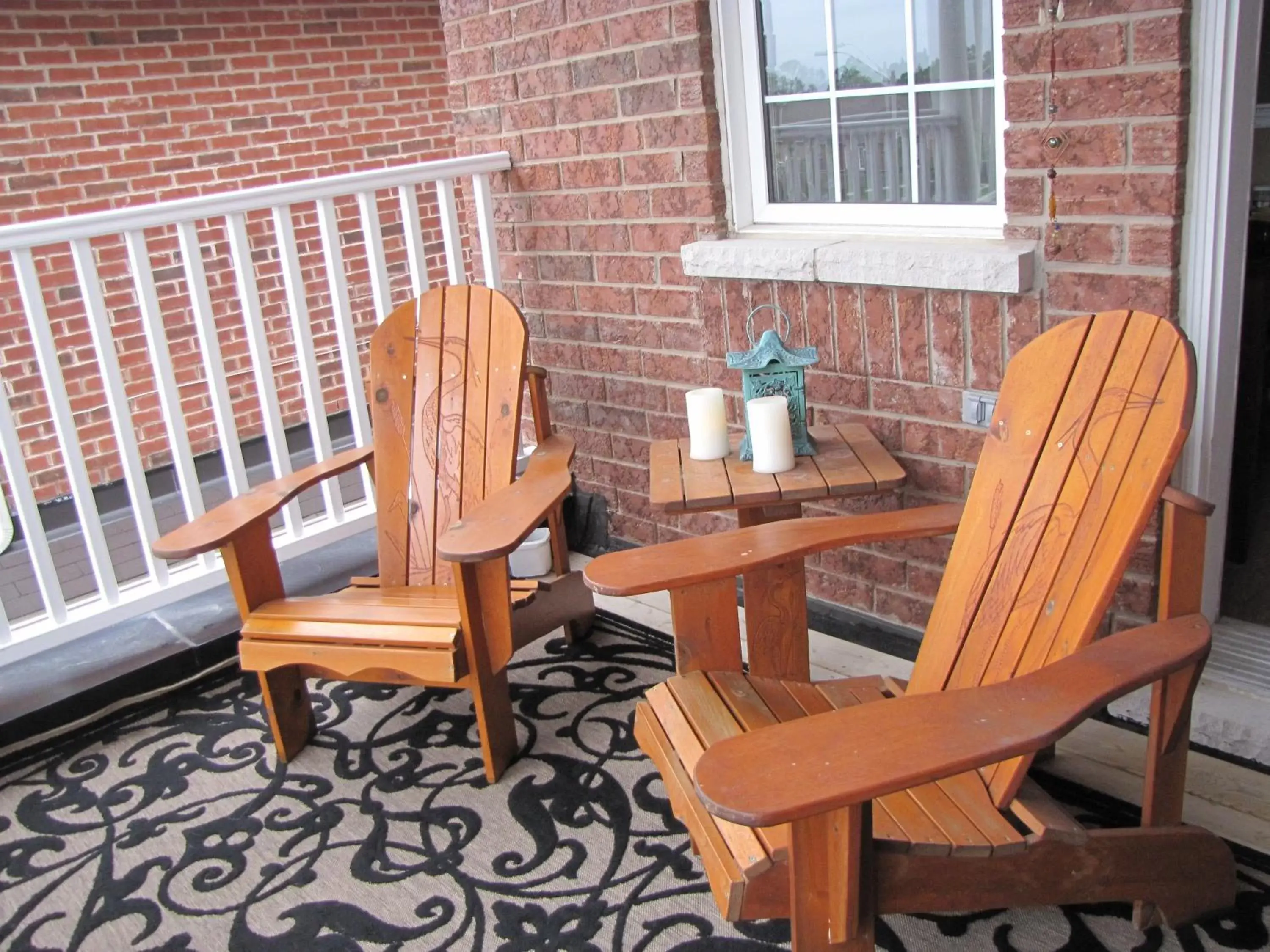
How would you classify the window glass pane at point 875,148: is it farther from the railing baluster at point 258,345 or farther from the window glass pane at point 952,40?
the railing baluster at point 258,345

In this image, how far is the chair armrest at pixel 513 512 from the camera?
212 cm

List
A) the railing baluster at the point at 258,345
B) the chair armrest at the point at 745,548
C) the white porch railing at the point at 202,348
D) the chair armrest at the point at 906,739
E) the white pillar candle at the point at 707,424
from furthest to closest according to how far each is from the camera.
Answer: the railing baluster at the point at 258,345 → the white porch railing at the point at 202,348 → the white pillar candle at the point at 707,424 → the chair armrest at the point at 745,548 → the chair armrest at the point at 906,739

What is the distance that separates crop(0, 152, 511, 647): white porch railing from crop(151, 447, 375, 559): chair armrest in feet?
1.14

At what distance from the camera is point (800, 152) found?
8.68 ft

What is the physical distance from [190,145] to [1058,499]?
4630 millimetres

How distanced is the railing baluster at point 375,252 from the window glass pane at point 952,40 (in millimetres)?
1506

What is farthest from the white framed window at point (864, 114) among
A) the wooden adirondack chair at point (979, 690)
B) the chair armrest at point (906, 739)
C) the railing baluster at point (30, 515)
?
the railing baluster at point (30, 515)

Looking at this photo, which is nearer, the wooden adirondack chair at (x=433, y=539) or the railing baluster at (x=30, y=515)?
the wooden adirondack chair at (x=433, y=539)

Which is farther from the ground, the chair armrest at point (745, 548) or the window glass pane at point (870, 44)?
the window glass pane at point (870, 44)

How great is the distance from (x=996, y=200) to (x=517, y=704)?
5.05 feet

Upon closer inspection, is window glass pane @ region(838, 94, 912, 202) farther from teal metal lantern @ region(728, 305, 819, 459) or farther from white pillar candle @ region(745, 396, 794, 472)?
white pillar candle @ region(745, 396, 794, 472)

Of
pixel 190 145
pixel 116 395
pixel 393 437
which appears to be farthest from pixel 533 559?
pixel 190 145

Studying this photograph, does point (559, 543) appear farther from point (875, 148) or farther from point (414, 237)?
point (875, 148)

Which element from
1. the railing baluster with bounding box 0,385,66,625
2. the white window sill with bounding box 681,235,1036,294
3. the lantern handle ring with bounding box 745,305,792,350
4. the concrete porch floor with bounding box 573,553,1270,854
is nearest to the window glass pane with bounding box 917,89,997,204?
the white window sill with bounding box 681,235,1036,294
